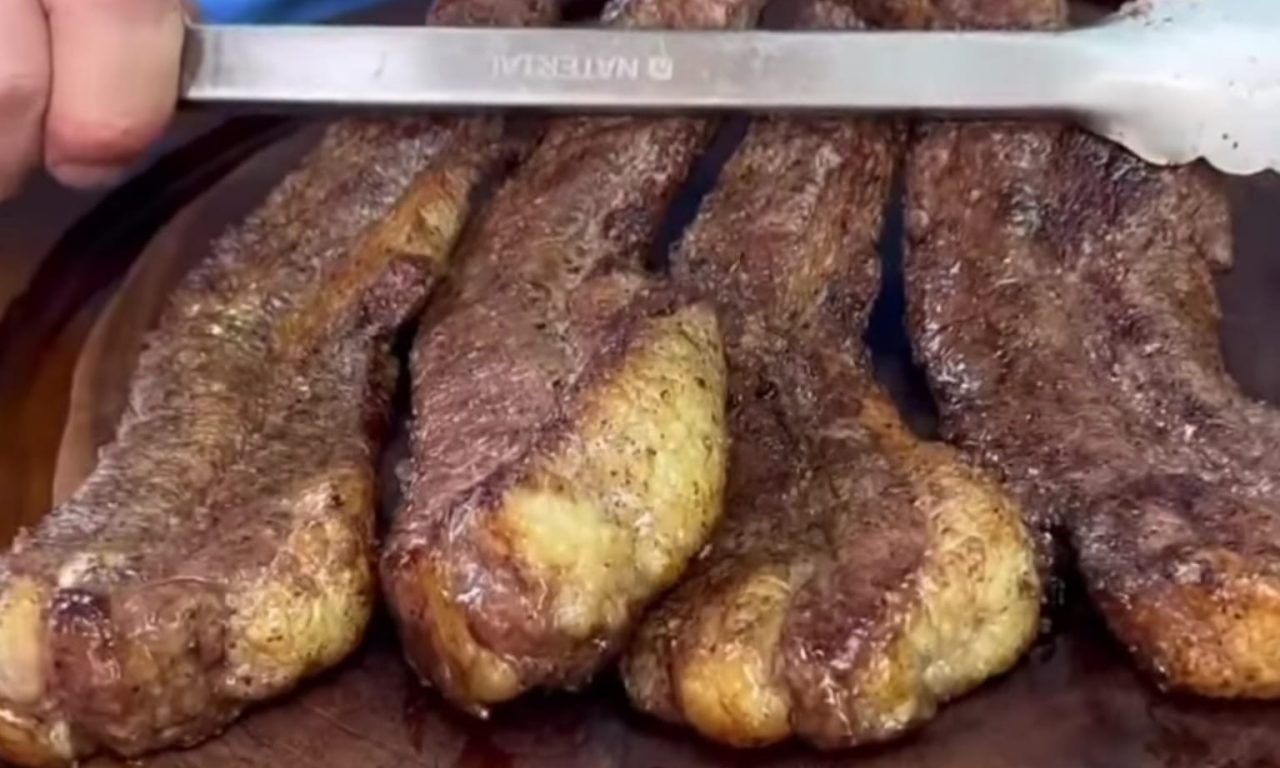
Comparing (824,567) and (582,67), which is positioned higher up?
(582,67)

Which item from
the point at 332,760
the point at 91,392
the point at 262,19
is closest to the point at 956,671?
the point at 332,760

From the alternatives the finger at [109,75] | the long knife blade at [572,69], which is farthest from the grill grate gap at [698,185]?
the finger at [109,75]

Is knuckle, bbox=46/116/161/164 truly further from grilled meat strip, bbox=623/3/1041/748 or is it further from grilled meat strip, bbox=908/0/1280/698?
grilled meat strip, bbox=908/0/1280/698

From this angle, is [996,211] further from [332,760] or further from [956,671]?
[332,760]

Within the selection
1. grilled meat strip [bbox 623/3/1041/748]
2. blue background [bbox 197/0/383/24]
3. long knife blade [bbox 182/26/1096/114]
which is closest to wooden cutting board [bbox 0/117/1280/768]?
grilled meat strip [bbox 623/3/1041/748]

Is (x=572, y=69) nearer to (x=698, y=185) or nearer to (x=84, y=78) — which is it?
(x=698, y=185)

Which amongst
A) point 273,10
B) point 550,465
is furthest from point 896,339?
point 273,10
